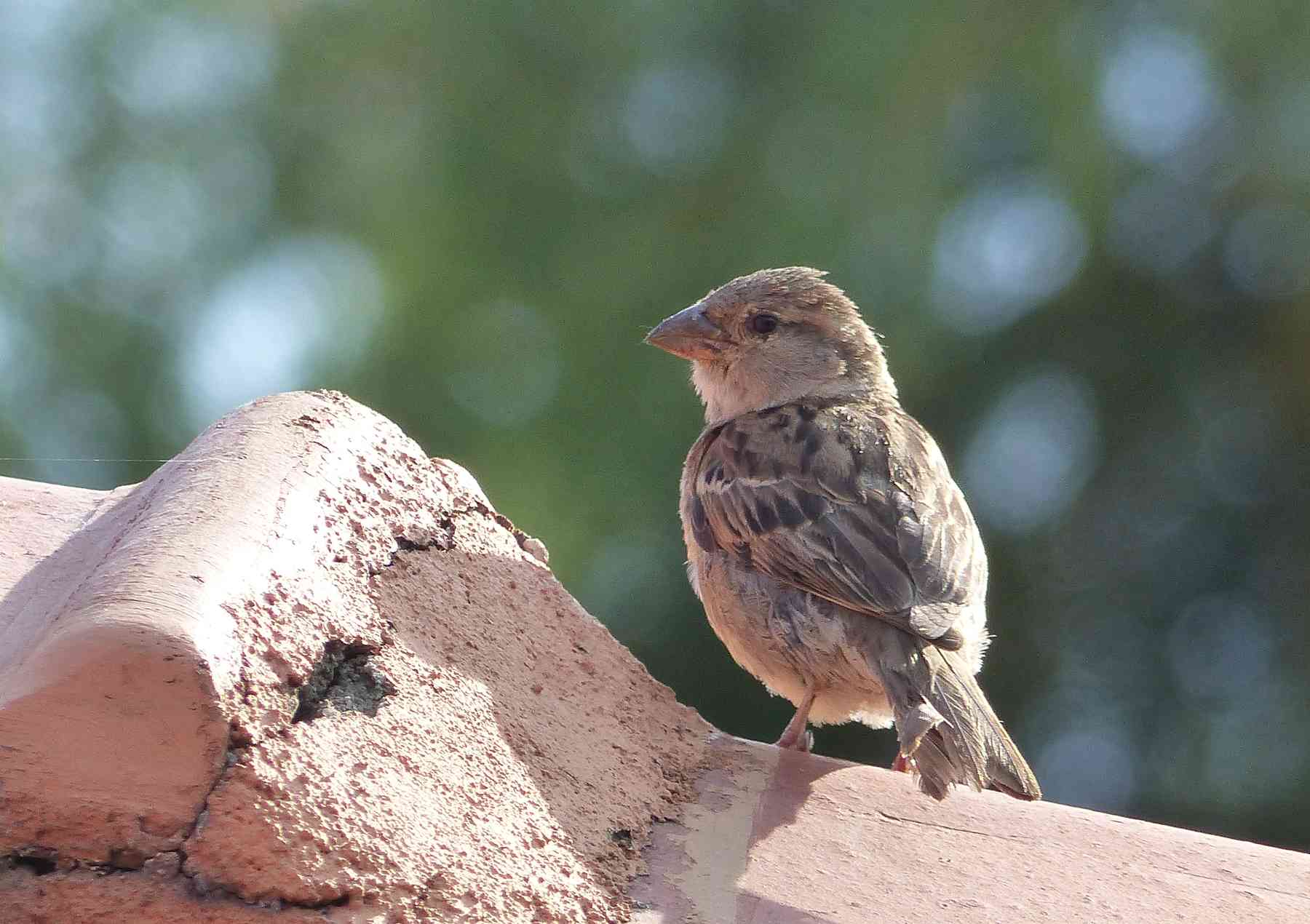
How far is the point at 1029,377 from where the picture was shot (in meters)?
7.29

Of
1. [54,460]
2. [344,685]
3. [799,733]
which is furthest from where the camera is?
[54,460]

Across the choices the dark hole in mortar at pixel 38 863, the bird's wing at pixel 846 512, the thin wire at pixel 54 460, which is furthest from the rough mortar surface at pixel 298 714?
the thin wire at pixel 54 460

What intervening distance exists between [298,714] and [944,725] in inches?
50.2

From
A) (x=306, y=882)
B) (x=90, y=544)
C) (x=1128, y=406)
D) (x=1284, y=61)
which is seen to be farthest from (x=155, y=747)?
(x=1284, y=61)

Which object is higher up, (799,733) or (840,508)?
(840,508)

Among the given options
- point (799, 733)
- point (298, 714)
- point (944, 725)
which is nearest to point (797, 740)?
point (799, 733)

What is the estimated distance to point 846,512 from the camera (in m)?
3.21

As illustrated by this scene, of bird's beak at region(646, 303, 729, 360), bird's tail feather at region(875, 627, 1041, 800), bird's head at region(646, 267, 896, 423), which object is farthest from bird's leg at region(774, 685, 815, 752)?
bird's beak at region(646, 303, 729, 360)

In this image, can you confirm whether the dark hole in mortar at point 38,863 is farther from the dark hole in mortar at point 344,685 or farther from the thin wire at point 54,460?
the thin wire at point 54,460

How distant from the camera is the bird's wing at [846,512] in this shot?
9.75 feet

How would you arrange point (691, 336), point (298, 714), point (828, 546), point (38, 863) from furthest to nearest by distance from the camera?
point (691, 336) < point (828, 546) < point (298, 714) < point (38, 863)

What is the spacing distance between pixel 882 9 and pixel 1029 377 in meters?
2.12

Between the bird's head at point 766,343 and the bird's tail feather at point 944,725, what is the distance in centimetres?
128

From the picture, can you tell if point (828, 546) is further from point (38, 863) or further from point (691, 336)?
point (38, 863)
